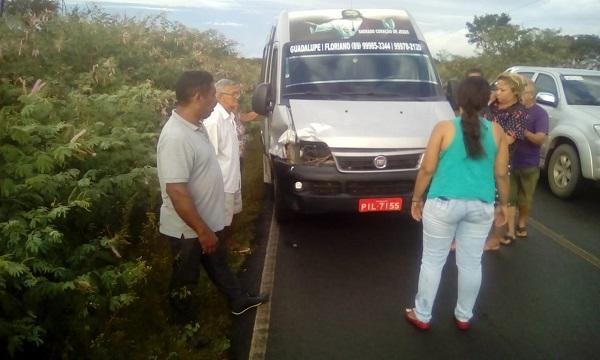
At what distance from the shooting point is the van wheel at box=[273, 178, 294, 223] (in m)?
5.51

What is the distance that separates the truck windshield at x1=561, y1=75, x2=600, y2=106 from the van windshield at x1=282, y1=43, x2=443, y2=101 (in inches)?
115

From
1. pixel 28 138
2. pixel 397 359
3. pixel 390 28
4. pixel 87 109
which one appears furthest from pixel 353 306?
pixel 390 28

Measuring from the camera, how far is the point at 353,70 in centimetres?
625

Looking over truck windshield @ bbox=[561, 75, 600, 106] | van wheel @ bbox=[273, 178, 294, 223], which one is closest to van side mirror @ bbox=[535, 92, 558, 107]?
truck windshield @ bbox=[561, 75, 600, 106]

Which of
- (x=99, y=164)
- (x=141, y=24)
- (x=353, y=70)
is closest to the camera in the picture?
(x=99, y=164)

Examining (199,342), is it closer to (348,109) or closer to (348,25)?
(348,109)

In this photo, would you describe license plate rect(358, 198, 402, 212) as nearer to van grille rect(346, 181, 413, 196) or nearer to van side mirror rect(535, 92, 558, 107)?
van grille rect(346, 181, 413, 196)

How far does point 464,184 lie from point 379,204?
5.67 ft

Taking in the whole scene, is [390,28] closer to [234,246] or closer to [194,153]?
[234,246]

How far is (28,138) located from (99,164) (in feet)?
2.58

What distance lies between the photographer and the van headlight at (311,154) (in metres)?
5.11

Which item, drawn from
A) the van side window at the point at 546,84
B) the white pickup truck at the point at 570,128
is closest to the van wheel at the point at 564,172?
the white pickup truck at the point at 570,128

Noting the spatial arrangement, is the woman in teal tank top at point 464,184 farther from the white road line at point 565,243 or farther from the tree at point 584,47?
the tree at point 584,47

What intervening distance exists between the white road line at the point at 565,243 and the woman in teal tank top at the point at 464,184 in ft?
7.34
